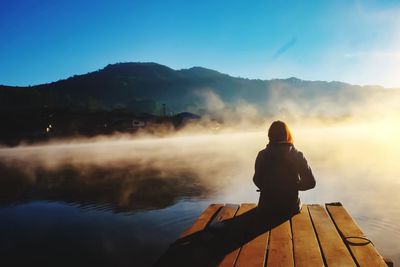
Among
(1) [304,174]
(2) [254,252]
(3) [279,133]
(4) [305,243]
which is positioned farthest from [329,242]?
(3) [279,133]

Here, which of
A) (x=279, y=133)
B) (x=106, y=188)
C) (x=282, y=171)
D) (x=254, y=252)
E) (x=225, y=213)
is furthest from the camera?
(x=106, y=188)

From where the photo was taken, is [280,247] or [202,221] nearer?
[280,247]

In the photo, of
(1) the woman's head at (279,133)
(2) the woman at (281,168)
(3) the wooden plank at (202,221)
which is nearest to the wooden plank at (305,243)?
(2) the woman at (281,168)

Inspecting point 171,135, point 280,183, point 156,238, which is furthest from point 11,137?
point 280,183

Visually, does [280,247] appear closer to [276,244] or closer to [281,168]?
[276,244]

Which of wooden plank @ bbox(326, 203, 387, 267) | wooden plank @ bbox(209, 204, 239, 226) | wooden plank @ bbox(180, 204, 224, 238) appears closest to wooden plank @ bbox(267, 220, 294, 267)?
wooden plank @ bbox(326, 203, 387, 267)

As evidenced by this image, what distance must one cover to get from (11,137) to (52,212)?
65198 millimetres

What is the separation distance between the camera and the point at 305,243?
538 cm

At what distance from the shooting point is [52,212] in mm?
14734

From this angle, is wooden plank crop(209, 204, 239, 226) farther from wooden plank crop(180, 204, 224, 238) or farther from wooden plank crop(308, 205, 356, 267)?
wooden plank crop(308, 205, 356, 267)

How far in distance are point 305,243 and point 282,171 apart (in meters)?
1.54

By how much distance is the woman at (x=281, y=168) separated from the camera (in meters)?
6.51

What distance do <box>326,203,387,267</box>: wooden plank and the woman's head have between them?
1.71 metres

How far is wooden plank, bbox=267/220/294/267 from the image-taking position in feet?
15.2
